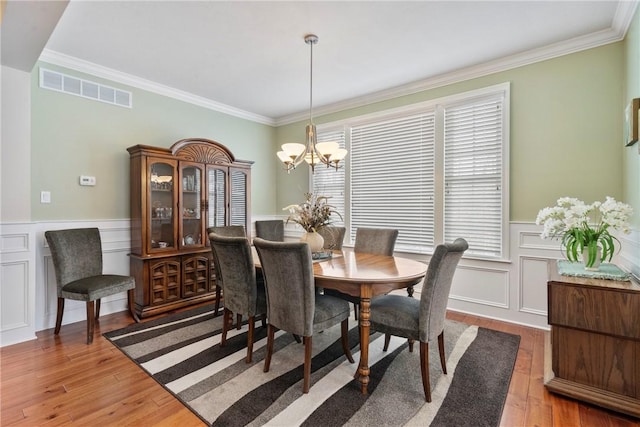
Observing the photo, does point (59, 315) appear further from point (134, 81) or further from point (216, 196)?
point (134, 81)

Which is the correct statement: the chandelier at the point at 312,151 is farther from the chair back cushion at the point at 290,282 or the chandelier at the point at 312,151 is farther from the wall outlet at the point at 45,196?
the wall outlet at the point at 45,196

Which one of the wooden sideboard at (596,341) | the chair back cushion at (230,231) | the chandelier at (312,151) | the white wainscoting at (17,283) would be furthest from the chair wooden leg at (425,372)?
the white wainscoting at (17,283)

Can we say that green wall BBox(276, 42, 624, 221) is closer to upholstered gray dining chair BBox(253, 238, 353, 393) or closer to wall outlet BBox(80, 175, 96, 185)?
upholstered gray dining chair BBox(253, 238, 353, 393)

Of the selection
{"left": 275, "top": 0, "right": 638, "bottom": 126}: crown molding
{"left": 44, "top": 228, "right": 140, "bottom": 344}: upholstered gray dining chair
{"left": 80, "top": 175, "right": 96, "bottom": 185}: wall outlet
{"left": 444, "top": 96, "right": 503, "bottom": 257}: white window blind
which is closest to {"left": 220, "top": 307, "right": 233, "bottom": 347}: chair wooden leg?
{"left": 44, "top": 228, "right": 140, "bottom": 344}: upholstered gray dining chair

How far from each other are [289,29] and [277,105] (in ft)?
6.61

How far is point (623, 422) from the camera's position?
1.76m

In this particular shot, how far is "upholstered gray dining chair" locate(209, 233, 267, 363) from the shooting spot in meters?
2.31

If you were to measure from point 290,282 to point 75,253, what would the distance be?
7.81 feet

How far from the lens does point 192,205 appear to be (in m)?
3.84

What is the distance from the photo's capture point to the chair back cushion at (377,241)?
3270 millimetres

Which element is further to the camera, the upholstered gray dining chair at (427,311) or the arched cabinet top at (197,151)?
the arched cabinet top at (197,151)

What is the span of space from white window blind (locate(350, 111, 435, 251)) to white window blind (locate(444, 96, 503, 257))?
0.74ft

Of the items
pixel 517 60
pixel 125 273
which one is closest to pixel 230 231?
pixel 125 273

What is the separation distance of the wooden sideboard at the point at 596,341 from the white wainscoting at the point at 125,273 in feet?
1.46
